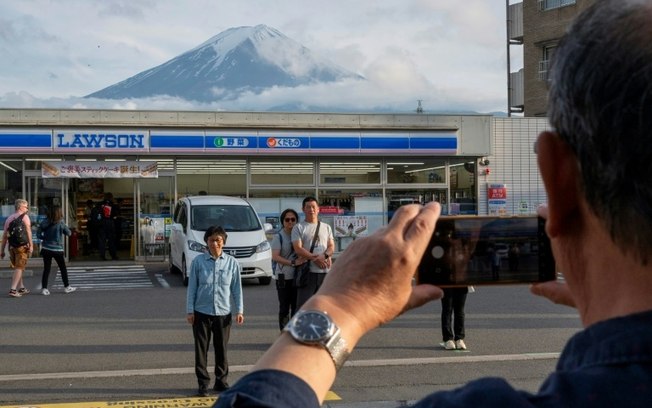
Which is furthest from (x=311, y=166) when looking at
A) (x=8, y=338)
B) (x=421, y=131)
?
(x=8, y=338)

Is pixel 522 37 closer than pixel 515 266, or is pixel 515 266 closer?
pixel 515 266

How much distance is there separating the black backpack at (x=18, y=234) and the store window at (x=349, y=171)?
971 cm

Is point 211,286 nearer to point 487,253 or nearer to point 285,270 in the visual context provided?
point 285,270

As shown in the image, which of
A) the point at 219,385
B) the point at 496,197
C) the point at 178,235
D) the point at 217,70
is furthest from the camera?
the point at 217,70

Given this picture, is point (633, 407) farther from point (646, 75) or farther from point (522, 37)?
point (522, 37)

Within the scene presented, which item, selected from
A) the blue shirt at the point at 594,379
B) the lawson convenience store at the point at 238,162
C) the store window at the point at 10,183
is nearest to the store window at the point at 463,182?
the lawson convenience store at the point at 238,162

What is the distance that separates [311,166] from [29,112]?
8.03 meters

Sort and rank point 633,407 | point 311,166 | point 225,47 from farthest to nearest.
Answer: point 225,47 → point 311,166 → point 633,407

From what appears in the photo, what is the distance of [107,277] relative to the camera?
17578mm

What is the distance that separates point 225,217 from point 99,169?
18.8 ft

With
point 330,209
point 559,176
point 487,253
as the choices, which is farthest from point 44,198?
point 559,176

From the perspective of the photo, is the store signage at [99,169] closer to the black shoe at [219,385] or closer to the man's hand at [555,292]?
the black shoe at [219,385]

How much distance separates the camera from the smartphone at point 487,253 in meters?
1.58

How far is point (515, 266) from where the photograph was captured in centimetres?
170
